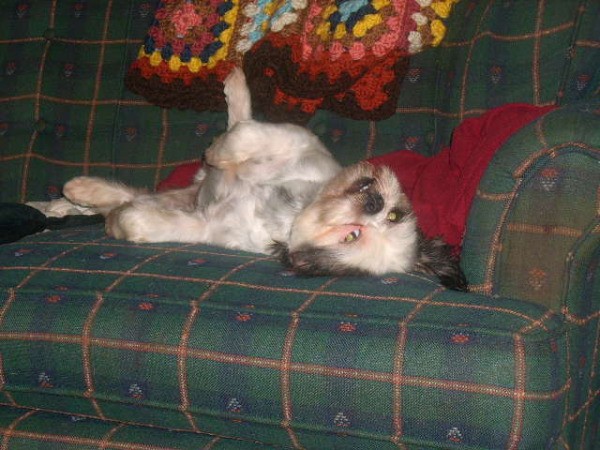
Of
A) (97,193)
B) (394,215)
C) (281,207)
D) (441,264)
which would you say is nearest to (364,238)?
(394,215)

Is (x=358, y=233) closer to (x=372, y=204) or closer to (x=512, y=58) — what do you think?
(x=372, y=204)

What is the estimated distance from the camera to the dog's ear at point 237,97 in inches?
118

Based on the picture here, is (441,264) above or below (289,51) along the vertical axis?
below

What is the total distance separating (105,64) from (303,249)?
1.84m

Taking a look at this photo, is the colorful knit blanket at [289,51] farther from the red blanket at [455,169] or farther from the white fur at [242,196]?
the red blanket at [455,169]

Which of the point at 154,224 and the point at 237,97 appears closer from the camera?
the point at 154,224

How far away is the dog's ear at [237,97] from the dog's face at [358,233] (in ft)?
2.56

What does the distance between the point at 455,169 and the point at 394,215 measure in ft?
1.36

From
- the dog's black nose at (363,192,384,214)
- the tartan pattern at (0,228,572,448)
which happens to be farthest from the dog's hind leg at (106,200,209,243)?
the dog's black nose at (363,192,384,214)

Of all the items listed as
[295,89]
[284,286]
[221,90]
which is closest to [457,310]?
[284,286]

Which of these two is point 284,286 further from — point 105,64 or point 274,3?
point 105,64

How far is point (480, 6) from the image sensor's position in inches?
120

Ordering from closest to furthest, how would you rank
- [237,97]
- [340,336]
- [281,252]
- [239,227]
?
[340,336], [281,252], [239,227], [237,97]

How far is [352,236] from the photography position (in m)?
2.39
